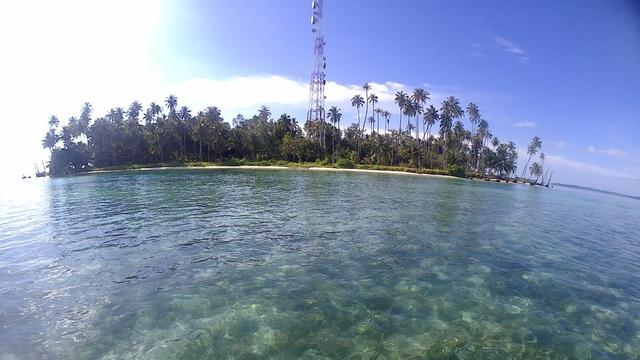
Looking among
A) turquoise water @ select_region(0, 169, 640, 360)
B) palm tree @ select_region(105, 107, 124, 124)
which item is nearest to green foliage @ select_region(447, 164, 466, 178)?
turquoise water @ select_region(0, 169, 640, 360)

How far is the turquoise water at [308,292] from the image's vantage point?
9.53m

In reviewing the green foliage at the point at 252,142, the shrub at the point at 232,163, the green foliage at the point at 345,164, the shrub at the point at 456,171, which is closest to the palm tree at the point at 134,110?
the green foliage at the point at 252,142

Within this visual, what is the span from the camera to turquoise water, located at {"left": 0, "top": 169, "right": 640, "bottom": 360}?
9531mm

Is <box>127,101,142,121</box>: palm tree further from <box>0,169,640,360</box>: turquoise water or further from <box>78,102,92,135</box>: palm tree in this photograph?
<box>0,169,640,360</box>: turquoise water

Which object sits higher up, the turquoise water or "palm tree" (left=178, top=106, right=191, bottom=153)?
"palm tree" (left=178, top=106, right=191, bottom=153)

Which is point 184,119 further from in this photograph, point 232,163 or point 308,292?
point 308,292

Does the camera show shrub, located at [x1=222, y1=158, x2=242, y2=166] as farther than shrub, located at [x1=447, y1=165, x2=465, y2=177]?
Yes

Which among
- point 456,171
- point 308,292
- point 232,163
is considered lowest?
point 308,292

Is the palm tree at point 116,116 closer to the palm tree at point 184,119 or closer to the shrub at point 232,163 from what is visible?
the palm tree at point 184,119

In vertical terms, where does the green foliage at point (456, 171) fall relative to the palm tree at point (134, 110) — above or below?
below

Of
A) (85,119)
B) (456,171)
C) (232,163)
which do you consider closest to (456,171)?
(456,171)

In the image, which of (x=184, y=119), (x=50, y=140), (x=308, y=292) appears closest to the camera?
(x=308, y=292)

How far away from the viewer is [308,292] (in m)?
12.9

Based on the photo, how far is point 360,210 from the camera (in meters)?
32.8
